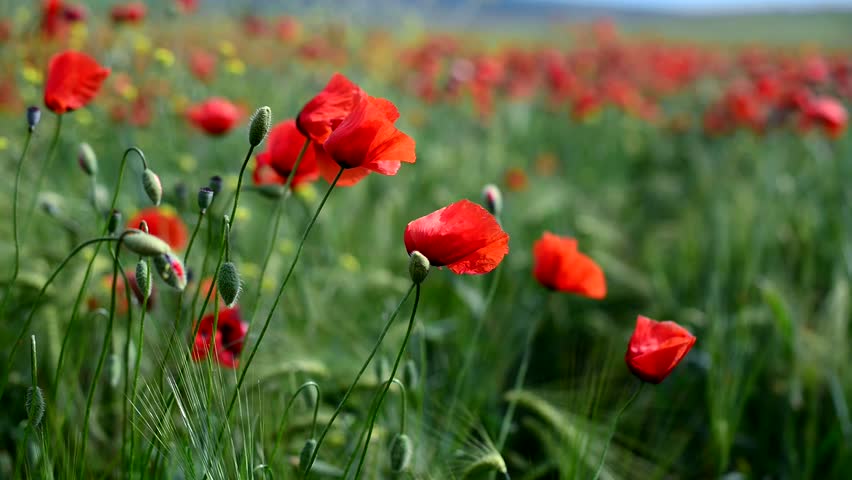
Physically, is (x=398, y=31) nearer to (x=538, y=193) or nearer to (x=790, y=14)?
(x=538, y=193)

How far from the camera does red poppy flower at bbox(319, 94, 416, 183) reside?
0.91 metres

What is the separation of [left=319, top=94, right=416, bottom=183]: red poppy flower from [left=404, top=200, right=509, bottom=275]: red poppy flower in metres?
0.08

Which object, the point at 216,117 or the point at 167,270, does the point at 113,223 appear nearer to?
the point at 167,270

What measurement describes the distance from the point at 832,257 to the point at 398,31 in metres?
3.77

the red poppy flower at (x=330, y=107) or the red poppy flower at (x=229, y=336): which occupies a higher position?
the red poppy flower at (x=330, y=107)

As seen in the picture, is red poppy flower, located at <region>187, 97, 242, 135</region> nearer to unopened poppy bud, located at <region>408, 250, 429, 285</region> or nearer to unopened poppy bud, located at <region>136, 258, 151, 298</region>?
unopened poppy bud, located at <region>136, 258, 151, 298</region>

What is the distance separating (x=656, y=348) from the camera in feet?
3.31

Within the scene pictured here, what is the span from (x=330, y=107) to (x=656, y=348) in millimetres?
531


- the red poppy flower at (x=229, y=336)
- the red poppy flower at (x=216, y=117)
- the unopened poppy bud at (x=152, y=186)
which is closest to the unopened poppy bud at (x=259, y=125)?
the unopened poppy bud at (x=152, y=186)

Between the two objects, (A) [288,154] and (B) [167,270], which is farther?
(A) [288,154]

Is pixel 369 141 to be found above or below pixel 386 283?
above

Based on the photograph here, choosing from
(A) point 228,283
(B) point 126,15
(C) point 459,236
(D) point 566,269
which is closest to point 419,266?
(C) point 459,236

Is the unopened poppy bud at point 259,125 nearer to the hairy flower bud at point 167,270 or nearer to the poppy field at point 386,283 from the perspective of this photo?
the poppy field at point 386,283

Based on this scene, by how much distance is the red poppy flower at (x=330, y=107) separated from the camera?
3.28 feet
